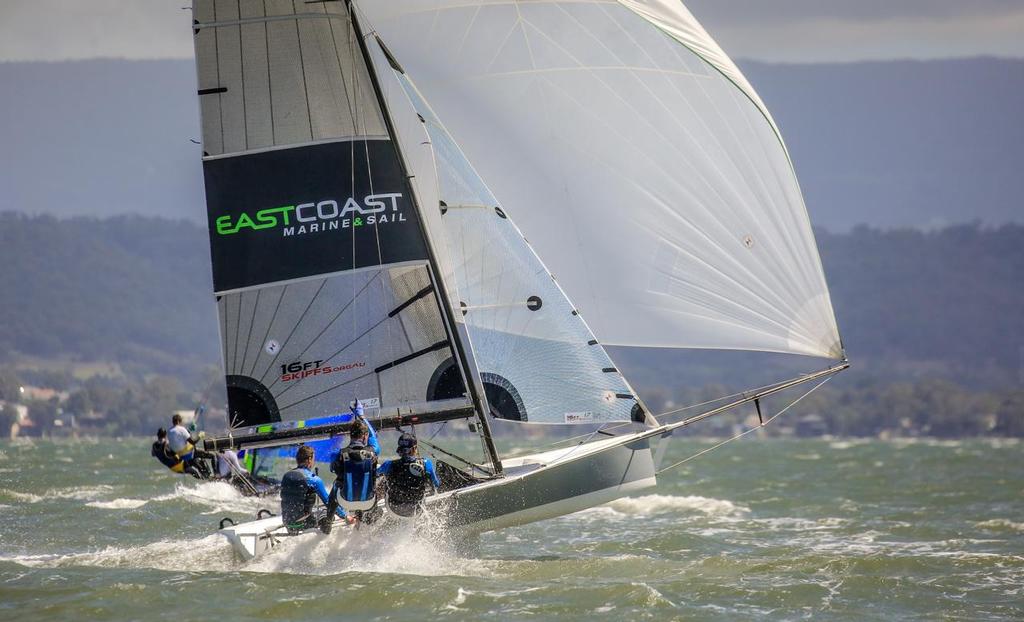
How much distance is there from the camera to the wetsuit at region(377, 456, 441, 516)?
46.9 feet

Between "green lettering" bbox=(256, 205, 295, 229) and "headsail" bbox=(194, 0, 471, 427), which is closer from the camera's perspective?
"headsail" bbox=(194, 0, 471, 427)

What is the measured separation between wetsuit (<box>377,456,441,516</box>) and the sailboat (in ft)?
1.00

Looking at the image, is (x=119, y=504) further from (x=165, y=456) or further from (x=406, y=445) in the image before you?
(x=406, y=445)

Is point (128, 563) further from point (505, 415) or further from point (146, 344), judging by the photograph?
point (146, 344)

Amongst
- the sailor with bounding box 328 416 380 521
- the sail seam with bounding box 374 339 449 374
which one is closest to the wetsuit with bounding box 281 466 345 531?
the sailor with bounding box 328 416 380 521

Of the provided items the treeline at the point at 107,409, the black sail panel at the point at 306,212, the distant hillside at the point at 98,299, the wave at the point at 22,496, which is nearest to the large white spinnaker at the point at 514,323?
the black sail panel at the point at 306,212

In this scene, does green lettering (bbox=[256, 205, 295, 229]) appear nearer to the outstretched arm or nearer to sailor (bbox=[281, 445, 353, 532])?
the outstretched arm

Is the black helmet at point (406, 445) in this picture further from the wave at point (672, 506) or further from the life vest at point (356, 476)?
the wave at point (672, 506)

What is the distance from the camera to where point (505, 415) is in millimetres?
15312

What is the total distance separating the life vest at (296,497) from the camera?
13.9m

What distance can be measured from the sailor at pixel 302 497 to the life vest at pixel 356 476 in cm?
18

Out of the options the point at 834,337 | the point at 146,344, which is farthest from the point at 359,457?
the point at 146,344

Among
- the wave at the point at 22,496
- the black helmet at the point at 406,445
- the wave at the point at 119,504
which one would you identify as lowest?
the wave at the point at 119,504

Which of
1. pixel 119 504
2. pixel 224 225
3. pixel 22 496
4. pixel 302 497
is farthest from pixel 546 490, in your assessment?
pixel 22 496
